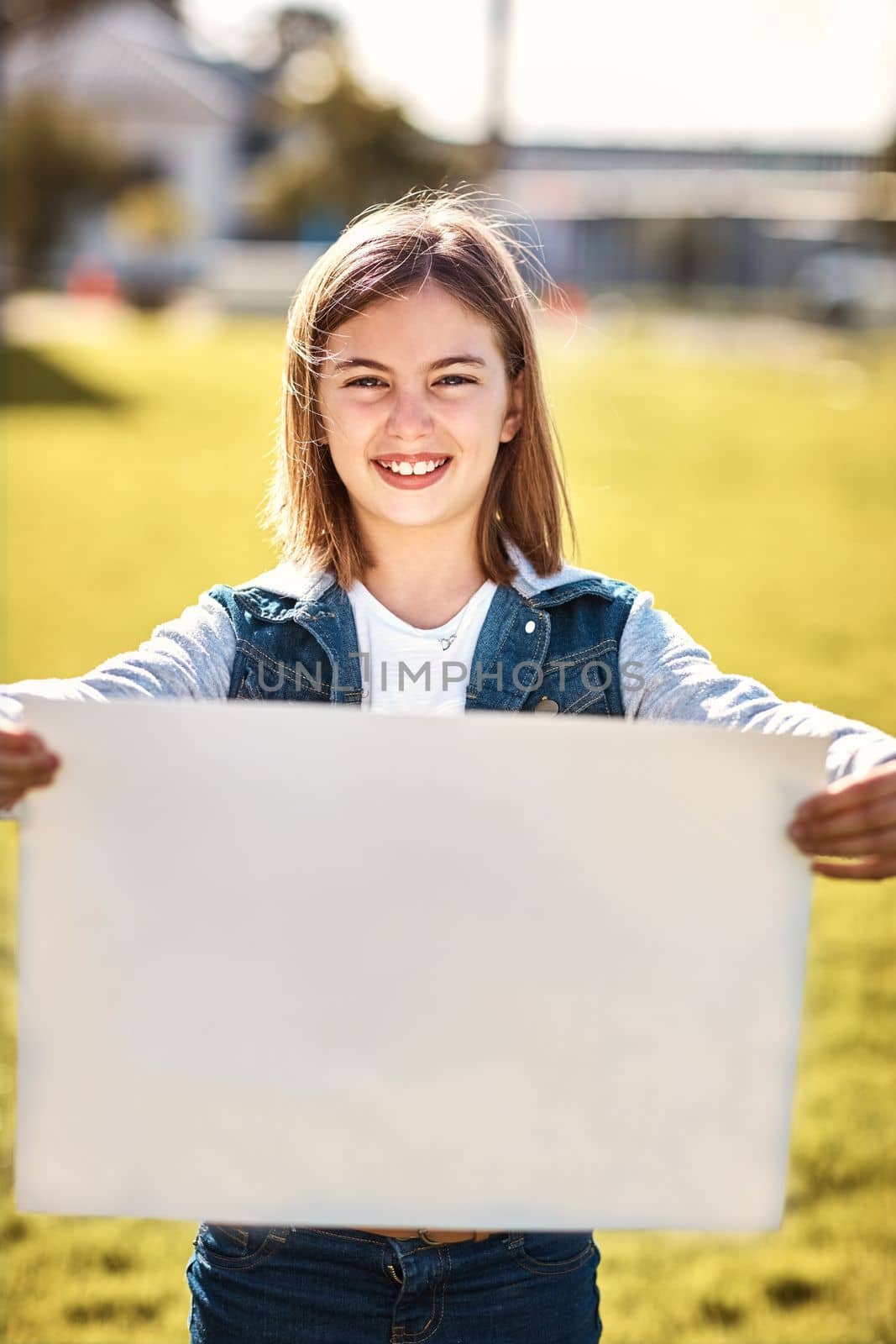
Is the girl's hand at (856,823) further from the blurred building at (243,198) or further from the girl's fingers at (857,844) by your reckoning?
the blurred building at (243,198)

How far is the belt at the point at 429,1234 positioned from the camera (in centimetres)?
137

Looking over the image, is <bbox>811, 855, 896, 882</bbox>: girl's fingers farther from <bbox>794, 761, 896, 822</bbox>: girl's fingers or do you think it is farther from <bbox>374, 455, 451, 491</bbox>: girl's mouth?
<bbox>374, 455, 451, 491</bbox>: girl's mouth

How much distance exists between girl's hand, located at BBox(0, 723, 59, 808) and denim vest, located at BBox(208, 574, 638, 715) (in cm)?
30

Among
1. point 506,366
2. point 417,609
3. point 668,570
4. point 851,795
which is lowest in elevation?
point 851,795

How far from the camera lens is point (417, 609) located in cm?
149

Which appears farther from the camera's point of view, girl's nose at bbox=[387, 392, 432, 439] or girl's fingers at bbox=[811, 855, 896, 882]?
girl's nose at bbox=[387, 392, 432, 439]

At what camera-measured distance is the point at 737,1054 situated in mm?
1206

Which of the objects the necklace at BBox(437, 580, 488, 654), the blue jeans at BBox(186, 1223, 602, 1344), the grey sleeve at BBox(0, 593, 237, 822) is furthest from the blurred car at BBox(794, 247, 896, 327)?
the blue jeans at BBox(186, 1223, 602, 1344)

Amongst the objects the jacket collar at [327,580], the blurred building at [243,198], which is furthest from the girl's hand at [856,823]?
the blurred building at [243,198]

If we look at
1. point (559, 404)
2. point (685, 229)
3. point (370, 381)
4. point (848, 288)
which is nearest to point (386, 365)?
point (370, 381)

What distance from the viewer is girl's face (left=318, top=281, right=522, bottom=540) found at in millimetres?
1401

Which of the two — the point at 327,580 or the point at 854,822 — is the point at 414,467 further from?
the point at 854,822

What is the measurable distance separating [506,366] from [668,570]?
20.9 ft

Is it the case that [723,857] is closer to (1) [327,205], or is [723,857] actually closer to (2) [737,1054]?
(2) [737,1054]
